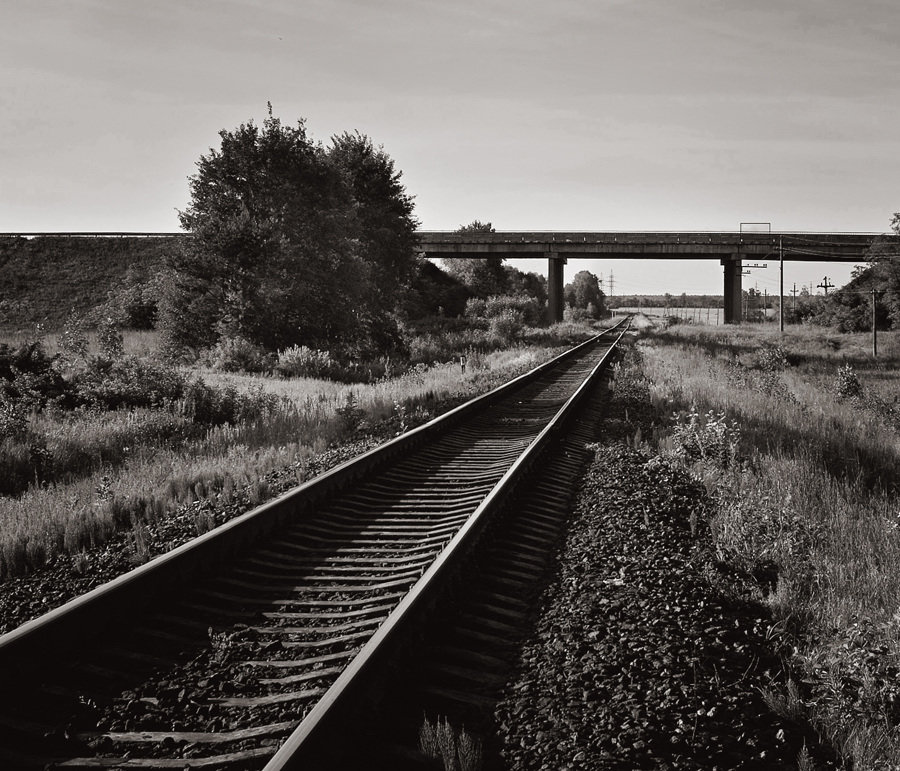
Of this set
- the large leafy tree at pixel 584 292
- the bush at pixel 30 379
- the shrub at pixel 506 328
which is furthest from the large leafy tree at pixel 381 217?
the large leafy tree at pixel 584 292

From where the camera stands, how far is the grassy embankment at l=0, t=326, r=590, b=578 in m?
5.88

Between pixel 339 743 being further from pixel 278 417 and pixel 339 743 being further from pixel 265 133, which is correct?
pixel 265 133

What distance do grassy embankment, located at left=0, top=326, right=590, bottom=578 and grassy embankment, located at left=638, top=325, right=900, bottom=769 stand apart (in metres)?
4.37

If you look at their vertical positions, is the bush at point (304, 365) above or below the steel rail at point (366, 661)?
above

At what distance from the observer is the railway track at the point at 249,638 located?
2.88m

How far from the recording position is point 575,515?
6363 mm

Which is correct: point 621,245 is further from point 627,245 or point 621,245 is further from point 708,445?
point 708,445

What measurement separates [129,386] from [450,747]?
12.1 meters

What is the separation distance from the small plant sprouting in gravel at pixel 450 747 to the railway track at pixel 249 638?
1.18 feet

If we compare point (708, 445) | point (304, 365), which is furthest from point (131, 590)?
point (304, 365)

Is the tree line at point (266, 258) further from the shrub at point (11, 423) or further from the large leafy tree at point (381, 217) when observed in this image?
the shrub at point (11, 423)

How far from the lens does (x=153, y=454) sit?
9.03 meters

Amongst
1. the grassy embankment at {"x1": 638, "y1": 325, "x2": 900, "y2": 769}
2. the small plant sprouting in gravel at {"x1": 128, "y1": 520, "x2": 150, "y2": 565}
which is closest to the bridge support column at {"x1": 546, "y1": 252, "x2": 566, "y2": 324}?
the grassy embankment at {"x1": 638, "y1": 325, "x2": 900, "y2": 769}

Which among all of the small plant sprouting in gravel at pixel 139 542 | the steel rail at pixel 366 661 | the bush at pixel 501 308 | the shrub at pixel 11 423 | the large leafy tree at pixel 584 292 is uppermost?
the large leafy tree at pixel 584 292
